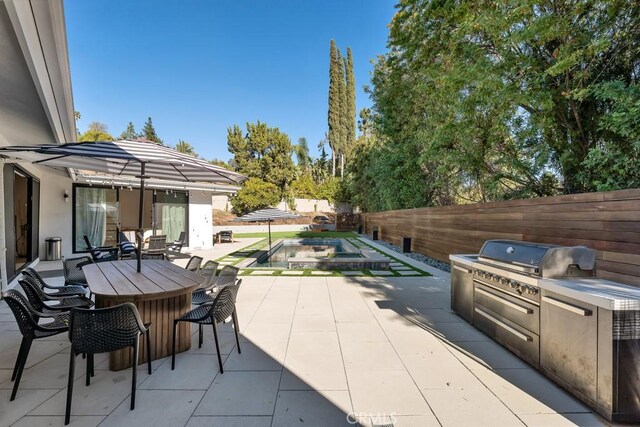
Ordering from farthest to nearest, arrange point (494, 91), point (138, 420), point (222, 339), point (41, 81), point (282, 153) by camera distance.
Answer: point (282, 153)
point (494, 91)
point (222, 339)
point (41, 81)
point (138, 420)

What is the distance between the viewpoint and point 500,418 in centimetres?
219

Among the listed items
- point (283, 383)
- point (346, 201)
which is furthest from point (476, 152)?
point (346, 201)

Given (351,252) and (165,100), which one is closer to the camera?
(351,252)

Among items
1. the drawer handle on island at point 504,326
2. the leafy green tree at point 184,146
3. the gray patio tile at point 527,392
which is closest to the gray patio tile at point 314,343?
the gray patio tile at point 527,392

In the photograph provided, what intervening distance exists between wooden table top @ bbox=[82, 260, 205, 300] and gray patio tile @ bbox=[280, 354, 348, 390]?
1347mm

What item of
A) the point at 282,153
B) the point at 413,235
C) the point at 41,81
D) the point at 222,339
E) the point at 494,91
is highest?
the point at 282,153

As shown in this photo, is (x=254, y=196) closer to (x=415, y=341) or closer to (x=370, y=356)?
(x=415, y=341)

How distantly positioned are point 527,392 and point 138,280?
13.0 ft

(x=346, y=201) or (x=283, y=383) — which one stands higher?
(x=346, y=201)

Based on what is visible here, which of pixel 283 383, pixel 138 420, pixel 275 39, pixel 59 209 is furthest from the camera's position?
pixel 275 39

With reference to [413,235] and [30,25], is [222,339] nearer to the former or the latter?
[30,25]

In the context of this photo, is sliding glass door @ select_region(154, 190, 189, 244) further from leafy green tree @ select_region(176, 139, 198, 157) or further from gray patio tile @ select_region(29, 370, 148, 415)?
leafy green tree @ select_region(176, 139, 198, 157)

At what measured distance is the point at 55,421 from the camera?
215cm

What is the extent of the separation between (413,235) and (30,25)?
11.0m
